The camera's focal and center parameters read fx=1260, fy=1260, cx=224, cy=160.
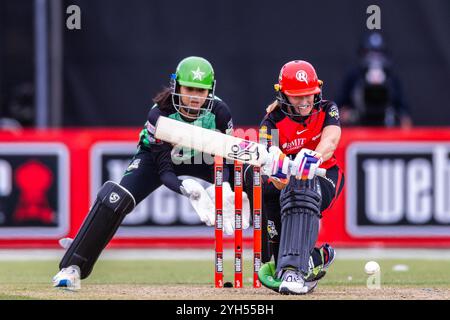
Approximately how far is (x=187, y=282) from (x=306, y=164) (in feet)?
7.17

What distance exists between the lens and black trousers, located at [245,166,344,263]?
841cm

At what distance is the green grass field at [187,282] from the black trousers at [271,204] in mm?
316

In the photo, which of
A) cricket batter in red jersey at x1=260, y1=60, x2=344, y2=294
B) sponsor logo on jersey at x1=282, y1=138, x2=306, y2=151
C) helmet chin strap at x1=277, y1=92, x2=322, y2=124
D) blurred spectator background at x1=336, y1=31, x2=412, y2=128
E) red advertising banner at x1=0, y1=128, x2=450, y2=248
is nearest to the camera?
cricket batter in red jersey at x1=260, y1=60, x2=344, y2=294

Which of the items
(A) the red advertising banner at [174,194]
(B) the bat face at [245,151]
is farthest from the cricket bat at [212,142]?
(A) the red advertising banner at [174,194]

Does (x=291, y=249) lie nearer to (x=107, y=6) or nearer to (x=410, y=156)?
(x=410, y=156)

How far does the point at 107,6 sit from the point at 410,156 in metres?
3.79

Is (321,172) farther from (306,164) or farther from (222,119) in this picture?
(222,119)

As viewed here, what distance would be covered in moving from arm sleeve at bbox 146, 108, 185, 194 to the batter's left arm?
972 mm

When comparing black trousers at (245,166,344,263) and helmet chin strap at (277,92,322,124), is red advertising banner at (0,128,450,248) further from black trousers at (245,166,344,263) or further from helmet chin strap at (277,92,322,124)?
helmet chin strap at (277,92,322,124)

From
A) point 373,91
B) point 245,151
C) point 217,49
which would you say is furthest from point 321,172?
point 373,91

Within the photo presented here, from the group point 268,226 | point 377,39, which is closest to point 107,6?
point 377,39

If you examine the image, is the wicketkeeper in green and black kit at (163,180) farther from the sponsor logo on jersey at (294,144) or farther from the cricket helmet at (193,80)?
the sponsor logo on jersey at (294,144)

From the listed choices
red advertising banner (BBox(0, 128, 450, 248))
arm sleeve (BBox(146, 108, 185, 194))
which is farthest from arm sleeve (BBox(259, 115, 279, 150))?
red advertising banner (BBox(0, 128, 450, 248))

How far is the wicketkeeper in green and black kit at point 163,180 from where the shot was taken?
8266 mm
